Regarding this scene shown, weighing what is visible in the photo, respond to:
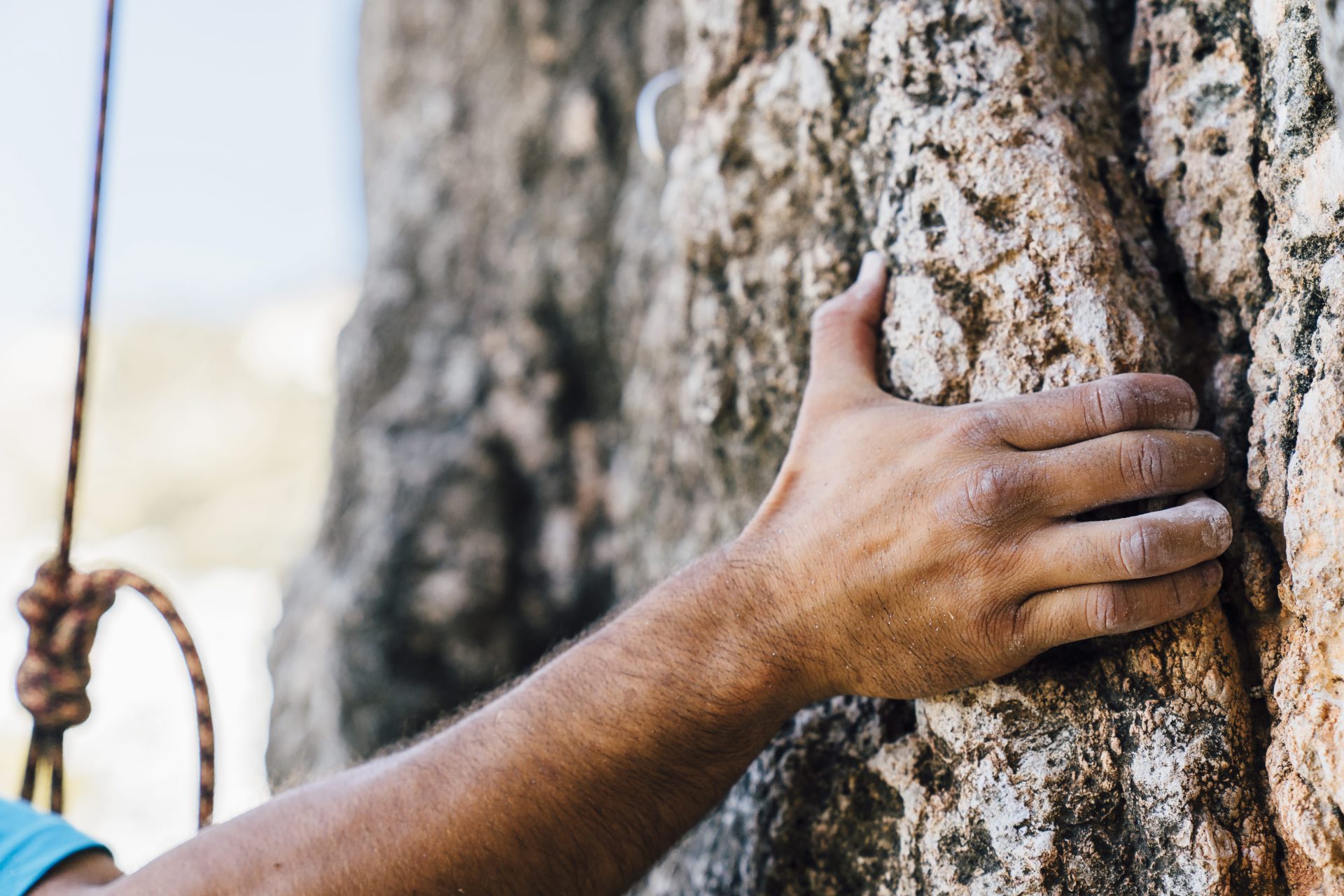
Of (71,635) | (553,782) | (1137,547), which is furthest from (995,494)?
(71,635)

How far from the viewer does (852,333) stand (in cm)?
143

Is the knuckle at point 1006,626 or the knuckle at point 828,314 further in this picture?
the knuckle at point 828,314

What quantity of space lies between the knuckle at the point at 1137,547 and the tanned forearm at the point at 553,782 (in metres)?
0.45

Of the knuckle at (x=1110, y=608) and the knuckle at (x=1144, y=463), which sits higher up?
the knuckle at (x=1144, y=463)

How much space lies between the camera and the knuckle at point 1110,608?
1076mm

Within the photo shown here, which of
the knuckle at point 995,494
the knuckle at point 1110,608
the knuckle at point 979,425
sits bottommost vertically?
the knuckle at point 1110,608

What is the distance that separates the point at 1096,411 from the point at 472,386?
2172 mm

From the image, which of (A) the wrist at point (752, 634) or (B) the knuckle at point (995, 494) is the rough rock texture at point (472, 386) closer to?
(A) the wrist at point (752, 634)

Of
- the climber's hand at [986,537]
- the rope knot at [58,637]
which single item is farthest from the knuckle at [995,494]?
the rope knot at [58,637]

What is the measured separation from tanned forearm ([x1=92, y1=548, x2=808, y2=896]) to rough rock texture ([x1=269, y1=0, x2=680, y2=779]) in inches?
54.2

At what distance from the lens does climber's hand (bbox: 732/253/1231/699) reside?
3.54 feet

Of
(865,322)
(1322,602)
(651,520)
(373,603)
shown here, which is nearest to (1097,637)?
(1322,602)

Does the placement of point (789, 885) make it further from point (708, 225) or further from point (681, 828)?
point (708, 225)

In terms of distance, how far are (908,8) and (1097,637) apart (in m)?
0.99
